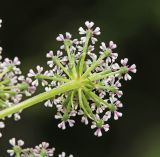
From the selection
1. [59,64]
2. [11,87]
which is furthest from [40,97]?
[59,64]

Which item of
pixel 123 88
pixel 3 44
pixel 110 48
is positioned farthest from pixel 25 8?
pixel 110 48

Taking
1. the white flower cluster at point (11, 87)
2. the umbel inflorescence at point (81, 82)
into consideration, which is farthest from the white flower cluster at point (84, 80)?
the white flower cluster at point (11, 87)

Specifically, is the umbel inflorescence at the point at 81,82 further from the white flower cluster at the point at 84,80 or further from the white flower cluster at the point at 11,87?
the white flower cluster at the point at 11,87

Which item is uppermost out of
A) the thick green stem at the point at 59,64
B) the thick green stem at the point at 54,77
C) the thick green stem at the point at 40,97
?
the thick green stem at the point at 59,64

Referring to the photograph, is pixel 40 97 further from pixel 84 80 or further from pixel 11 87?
pixel 84 80

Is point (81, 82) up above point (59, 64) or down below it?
below

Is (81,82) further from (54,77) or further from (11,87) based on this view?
(11,87)

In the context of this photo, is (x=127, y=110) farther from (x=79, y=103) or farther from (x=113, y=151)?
(x=79, y=103)

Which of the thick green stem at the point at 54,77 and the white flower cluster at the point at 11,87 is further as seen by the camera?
the thick green stem at the point at 54,77

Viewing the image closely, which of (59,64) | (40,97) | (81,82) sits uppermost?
(59,64)

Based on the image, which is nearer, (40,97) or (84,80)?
(40,97)
